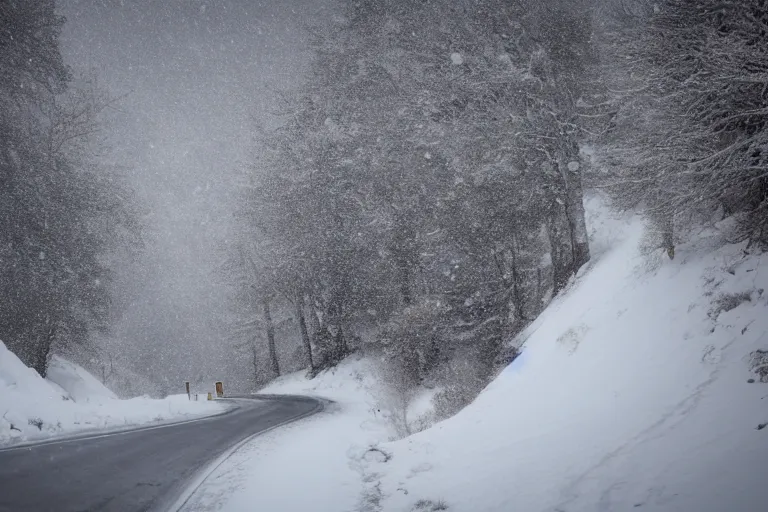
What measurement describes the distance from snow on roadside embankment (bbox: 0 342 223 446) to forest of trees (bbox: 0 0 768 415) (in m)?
5.91

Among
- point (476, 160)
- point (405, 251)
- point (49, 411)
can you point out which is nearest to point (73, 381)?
point (49, 411)

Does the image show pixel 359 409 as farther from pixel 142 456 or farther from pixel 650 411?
pixel 650 411

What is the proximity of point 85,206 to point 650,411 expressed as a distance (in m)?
20.3

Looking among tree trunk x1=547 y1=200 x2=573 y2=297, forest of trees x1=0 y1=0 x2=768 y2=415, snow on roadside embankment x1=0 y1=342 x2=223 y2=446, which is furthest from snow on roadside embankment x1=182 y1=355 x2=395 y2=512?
tree trunk x1=547 y1=200 x2=573 y2=297

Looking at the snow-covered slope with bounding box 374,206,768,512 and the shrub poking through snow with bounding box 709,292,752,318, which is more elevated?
the shrub poking through snow with bounding box 709,292,752,318

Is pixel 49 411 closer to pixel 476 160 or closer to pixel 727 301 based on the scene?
pixel 727 301

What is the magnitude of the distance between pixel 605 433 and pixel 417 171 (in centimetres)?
1480

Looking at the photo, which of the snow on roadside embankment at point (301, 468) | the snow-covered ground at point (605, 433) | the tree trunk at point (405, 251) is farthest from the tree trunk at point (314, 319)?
the snow-covered ground at point (605, 433)

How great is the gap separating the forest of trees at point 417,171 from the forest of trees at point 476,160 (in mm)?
85

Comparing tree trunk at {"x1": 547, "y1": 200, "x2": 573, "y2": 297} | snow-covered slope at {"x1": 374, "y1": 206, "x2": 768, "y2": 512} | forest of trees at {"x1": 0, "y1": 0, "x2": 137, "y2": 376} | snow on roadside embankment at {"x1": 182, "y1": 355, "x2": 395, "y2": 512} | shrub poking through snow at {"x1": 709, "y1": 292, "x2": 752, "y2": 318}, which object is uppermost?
forest of trees at {"x1": 0, "y1": 0, "x2": 137, "y2": 376}

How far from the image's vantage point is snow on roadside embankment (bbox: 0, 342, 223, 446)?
911 centimetres

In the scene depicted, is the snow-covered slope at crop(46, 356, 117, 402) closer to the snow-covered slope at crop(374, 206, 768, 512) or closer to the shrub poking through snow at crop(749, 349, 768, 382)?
the snow-covered slope at crop(374, 206, 768, 512)

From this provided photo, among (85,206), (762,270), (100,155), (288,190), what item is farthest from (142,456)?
(288,190)

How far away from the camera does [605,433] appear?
5.55 meters
